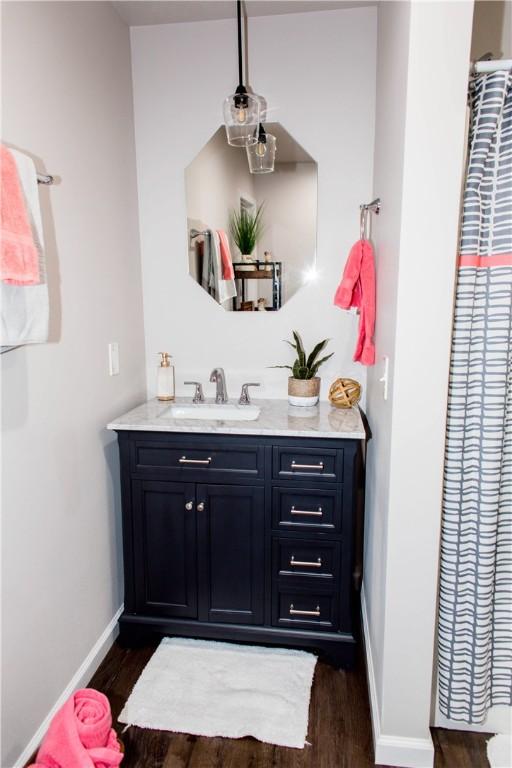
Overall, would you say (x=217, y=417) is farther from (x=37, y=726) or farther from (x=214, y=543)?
(x=37, y=726)

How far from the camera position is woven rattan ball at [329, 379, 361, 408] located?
2.17 m

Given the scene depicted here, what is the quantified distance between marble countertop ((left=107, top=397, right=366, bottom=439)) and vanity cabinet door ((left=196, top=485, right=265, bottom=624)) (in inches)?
9.6

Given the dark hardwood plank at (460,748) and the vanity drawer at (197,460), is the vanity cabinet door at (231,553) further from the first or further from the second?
the dark hardwood plank at (460,748)

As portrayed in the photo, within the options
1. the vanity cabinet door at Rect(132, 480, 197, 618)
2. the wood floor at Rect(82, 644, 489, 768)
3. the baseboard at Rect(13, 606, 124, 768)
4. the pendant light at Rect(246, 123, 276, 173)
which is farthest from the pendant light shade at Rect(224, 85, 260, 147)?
the wood floor at Rect(82, 644, 489, 768)

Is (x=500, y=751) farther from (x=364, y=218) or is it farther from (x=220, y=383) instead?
(x=364, y=218)

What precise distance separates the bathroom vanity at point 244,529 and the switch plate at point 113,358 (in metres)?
0.27

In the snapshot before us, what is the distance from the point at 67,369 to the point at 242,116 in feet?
3.91

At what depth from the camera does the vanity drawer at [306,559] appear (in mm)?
1900

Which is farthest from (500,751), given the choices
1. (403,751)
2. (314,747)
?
(314,747)

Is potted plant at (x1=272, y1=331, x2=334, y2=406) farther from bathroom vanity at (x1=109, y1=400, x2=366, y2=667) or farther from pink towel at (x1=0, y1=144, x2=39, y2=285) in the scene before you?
pink towel at (x1=0, y1=144, x2=39, y2=285)

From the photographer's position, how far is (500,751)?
1.55 meters

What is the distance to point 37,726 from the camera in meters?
1.54

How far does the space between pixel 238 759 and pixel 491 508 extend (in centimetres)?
114

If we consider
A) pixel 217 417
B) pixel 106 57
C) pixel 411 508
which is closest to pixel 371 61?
pixel 106 57
